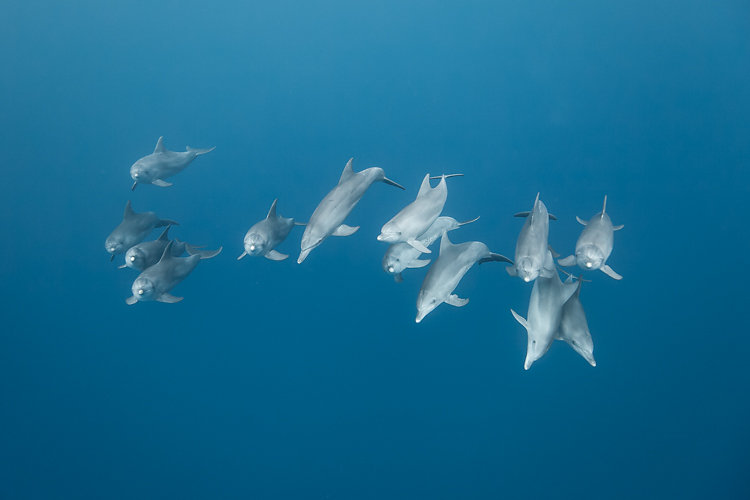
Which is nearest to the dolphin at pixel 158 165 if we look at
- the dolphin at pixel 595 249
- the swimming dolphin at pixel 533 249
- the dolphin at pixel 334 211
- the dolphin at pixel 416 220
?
the dolphin at pixel 334 211

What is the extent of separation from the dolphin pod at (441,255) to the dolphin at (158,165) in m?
1.19

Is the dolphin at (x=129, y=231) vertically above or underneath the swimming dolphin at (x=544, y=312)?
underneath

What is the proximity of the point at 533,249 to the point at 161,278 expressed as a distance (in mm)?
3627

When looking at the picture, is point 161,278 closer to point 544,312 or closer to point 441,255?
point 441,255

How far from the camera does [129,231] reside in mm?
5391

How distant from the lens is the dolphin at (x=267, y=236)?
15.4ft

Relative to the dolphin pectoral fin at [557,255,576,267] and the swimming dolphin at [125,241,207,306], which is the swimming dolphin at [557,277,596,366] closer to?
the dolphin pectoral fin at [557,255,576,267]

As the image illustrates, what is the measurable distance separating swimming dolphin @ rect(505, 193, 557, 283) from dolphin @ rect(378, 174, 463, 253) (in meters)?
0.78

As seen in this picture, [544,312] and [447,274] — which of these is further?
[447,274]

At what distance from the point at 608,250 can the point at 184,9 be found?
362 inches

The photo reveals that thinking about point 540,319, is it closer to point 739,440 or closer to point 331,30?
point 739,440

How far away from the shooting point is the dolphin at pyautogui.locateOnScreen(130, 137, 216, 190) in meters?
5.72

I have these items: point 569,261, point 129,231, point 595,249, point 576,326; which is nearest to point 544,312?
point 576,326

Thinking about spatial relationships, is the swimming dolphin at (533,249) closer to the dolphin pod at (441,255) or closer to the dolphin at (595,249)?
the dolphin pod at (441,255)
